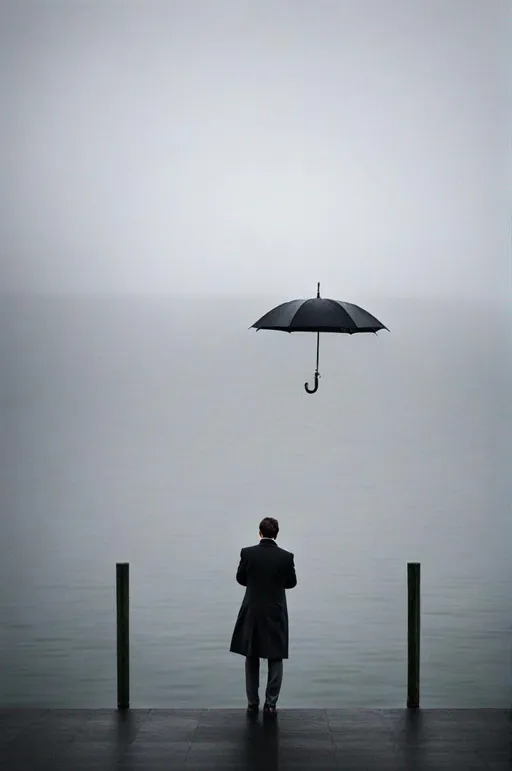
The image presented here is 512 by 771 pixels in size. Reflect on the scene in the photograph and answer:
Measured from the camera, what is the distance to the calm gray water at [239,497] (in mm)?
11398

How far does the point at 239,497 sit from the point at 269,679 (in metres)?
15.0

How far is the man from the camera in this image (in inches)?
335

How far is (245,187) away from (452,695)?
34.0m

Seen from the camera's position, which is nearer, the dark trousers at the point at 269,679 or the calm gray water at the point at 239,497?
the dark trousers at the point at 269,679

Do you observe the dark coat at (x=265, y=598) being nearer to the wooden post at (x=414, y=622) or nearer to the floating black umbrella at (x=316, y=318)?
the wooden post at (x=414, y=622)

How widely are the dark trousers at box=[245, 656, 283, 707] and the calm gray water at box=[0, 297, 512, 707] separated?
57.8 inches

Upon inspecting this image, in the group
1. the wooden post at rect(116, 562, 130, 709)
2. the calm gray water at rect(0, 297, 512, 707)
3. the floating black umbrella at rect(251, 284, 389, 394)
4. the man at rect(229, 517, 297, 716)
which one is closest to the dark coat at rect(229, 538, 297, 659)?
the man at rect(229, 517, 297, 716)

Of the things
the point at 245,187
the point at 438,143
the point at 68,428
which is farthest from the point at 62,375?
the point at 438,143

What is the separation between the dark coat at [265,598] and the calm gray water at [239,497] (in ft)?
5.69

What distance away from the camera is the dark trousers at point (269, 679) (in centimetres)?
859

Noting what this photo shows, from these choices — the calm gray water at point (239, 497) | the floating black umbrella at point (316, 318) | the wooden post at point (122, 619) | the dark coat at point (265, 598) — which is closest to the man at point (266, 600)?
the dark coat at point (265, 598)

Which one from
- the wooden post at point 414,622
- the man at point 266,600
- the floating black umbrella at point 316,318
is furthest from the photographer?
the floating black umbrella at point 316,318

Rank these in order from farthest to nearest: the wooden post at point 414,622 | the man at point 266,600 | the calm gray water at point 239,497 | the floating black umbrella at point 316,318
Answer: the calm gray water at point 239,497 < the floating black umbrella at point 316,318 < the wooden post at point 414,622 < the man at point 266,600

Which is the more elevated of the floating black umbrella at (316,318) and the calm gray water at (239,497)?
the floating black umbrella at (316,318)
